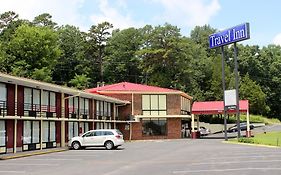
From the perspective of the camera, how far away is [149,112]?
5362 centimetres

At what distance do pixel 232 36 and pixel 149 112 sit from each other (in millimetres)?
14710

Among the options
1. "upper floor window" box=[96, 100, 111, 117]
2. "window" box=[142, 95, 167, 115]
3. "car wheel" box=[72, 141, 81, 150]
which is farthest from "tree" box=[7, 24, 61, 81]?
"car wheel" box=[72, 141, 81, 150]

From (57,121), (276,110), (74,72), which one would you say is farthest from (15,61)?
(276,110)

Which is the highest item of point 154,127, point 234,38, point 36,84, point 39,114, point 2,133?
point 234,38

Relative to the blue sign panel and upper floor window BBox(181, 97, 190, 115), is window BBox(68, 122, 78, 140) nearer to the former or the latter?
the blue sign panel

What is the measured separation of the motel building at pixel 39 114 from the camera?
1131 inches

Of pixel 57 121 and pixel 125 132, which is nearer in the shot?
pixel 57 121

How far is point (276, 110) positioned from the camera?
99.9 metres

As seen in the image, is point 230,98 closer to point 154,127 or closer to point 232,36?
point 232,36

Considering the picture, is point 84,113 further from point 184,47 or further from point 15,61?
point 184,47

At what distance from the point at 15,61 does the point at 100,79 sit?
952 inches

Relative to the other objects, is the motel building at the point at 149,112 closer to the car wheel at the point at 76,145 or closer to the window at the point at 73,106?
the window at the point at 73,106

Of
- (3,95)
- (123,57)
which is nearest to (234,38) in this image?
(3,95)

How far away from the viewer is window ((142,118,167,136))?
175ft
